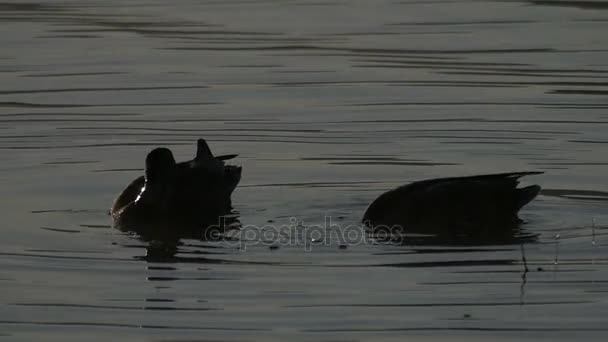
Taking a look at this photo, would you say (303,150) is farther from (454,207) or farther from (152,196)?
(454,207)

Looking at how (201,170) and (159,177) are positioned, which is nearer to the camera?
(159,177)

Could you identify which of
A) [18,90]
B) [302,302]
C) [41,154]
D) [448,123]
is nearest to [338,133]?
[448,123]

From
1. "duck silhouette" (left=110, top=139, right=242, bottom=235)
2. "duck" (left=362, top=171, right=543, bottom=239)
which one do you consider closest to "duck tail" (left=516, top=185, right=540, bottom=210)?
"duck" (left=362, top=171, right=543, bottom=239)

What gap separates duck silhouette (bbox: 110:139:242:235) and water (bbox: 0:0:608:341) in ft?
0.83

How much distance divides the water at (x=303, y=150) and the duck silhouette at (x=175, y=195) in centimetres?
25

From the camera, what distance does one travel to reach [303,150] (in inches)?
582

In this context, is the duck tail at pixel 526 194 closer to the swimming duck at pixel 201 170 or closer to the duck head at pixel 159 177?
the swimming duck at pixel 201 170

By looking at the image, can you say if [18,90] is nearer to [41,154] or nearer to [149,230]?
[41,154]

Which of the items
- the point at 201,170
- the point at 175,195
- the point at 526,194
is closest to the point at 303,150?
the point at 201,170

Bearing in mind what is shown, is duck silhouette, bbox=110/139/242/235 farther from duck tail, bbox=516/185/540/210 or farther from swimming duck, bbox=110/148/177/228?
duck tail, bbox=516/185/540/210

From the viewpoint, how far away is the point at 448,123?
51.3ft

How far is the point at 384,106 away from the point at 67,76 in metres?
3.64

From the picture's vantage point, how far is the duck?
12039mm

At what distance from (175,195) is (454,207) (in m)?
2.18
